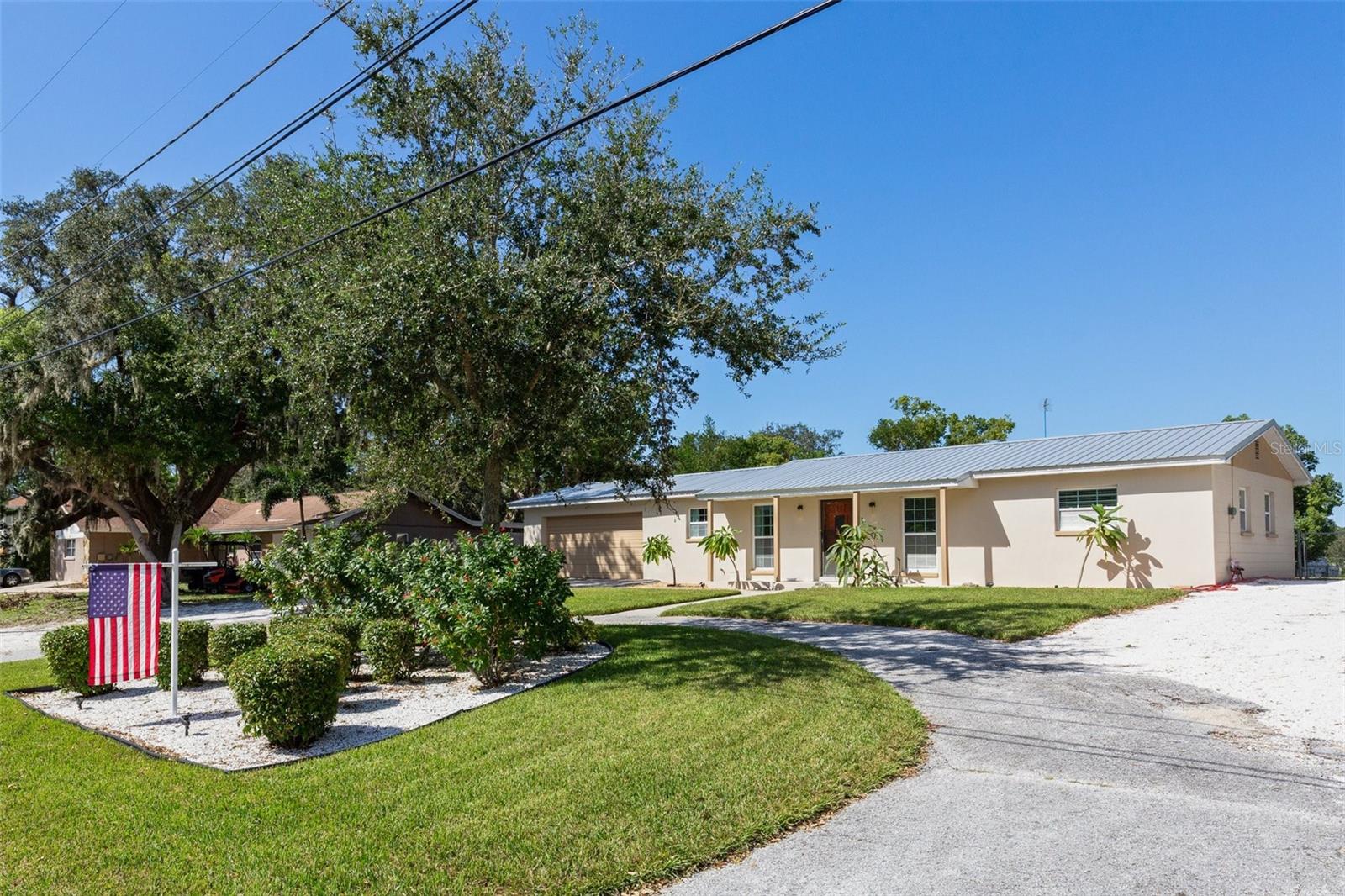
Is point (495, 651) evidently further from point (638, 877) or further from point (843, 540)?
point (843, 540)

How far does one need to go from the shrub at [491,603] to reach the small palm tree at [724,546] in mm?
13351

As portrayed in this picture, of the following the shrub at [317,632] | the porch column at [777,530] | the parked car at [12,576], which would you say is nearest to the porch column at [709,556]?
the porch column at [777,530]

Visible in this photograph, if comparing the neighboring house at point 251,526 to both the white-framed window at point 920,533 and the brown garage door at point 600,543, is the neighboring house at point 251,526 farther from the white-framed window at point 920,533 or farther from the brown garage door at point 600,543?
the white-framed window at point 920,533

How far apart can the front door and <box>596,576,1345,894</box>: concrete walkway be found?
13.0 metres

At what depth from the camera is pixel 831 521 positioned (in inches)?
879

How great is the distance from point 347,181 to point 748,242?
16.6 ft

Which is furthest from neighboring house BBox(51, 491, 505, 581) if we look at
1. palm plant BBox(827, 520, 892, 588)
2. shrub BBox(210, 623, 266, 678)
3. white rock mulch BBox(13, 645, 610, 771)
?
white rock mulch BBox(13, 645, 610, 771)

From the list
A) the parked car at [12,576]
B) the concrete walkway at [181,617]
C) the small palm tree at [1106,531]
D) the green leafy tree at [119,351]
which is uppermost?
the green leafy tree at [119,351]

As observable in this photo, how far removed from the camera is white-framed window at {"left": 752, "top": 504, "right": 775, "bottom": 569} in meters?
23.2

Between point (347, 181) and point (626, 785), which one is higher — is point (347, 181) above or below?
above

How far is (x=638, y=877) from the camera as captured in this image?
14.1 ft

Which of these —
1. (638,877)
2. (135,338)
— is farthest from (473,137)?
(135,338)

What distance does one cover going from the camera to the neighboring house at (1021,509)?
1711cm

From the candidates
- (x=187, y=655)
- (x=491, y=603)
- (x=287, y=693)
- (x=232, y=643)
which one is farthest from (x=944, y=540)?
(x=287, y=693)
